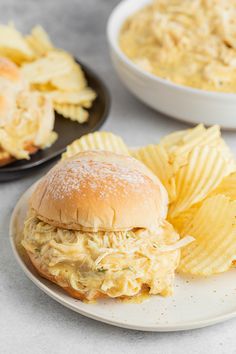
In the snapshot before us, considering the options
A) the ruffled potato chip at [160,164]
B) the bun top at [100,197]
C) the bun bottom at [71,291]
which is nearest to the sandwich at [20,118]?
the ruffled potato chip at [160,164]

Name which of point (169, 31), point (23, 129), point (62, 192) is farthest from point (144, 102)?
point (62, 192)

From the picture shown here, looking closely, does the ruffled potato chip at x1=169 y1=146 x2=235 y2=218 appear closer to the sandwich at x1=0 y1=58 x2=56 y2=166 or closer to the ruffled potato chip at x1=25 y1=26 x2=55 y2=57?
the sandwich at x1=0 y1=58 x2=56 y2=166

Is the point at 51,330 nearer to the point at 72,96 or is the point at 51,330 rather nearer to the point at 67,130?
the point at 67,130

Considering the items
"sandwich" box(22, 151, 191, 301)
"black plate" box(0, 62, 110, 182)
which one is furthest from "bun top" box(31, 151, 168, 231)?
"black plate" box(0, 62, 110, 182)

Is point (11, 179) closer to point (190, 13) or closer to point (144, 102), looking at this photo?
point (144, 102)

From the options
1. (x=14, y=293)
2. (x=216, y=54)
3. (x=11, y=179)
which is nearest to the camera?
(x=14, y=293)

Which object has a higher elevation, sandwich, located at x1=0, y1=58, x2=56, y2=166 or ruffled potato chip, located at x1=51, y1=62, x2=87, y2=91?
sandwich, located at x1=0, y1=58, x2=56, y2=166

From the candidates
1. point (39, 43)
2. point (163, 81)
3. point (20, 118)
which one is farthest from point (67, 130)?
point (39, 43)

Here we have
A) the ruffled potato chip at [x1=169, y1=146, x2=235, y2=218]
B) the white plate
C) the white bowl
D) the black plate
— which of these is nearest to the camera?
A: the white plate
